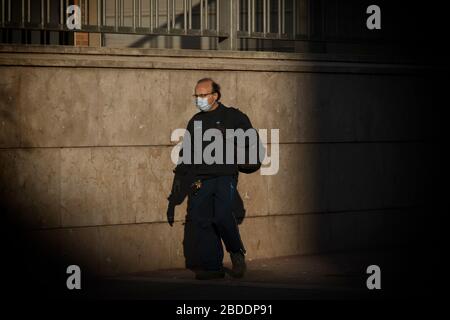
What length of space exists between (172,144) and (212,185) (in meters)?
0.94

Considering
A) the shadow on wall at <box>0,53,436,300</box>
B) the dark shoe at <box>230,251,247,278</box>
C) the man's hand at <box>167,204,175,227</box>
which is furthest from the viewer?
the shadow on wall at <box>0,53,436,300</box>

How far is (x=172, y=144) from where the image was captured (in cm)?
991

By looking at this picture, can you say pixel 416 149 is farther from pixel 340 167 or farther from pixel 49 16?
pixel 49 16

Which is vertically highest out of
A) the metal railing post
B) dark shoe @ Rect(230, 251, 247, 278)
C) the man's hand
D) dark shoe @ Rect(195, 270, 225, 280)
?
the metal railing post

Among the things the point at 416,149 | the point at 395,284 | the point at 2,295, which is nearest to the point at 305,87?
the point at 416,149

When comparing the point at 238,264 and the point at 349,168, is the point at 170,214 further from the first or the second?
the point at 349,168

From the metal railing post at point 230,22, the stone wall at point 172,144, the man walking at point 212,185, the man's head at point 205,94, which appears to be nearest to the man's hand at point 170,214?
the stone wall at point 172,144

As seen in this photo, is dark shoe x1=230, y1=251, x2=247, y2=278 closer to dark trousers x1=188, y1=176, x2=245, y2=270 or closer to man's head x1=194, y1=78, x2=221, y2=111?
dark trousers x1=188, y1=176, x2=245, y2=270

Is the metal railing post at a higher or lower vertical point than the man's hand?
higher

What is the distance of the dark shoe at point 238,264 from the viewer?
30.2 feet

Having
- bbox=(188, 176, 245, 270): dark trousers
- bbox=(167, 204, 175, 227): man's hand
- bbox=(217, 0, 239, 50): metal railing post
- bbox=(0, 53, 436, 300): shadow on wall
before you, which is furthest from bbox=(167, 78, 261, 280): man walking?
bbox=(217, 0, 239, 50): metal railing post

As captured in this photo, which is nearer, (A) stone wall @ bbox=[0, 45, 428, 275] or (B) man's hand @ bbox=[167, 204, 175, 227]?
(A) stone wall @ bbox=[0, 45, 428, 275]

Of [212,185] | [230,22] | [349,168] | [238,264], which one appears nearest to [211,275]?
[238,264]

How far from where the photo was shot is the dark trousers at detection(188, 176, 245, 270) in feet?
29.9
